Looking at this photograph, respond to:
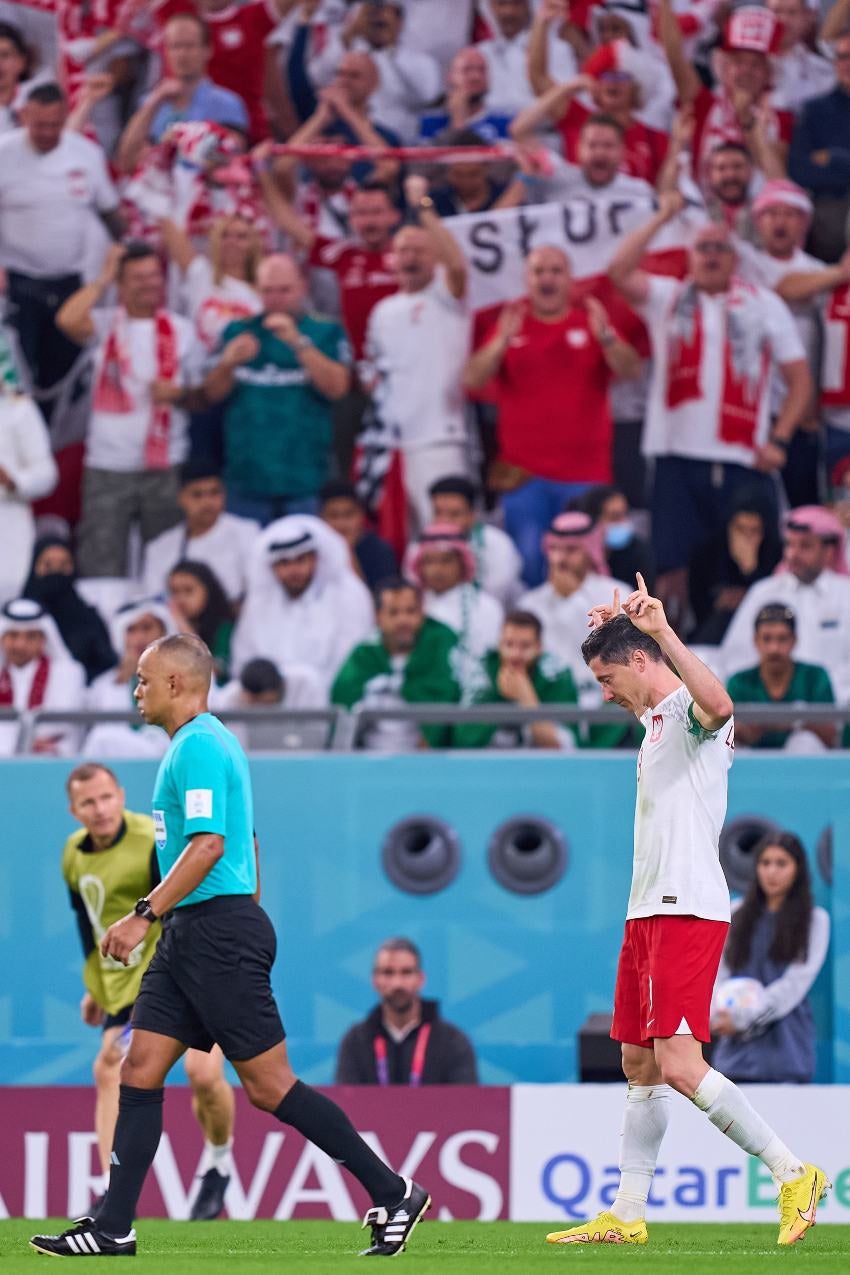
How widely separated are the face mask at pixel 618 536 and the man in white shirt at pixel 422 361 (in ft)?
4.80

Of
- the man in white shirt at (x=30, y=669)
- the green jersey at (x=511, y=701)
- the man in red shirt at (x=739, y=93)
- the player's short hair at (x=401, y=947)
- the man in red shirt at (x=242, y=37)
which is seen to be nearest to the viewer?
the player's short hair at (x=401, y=947)

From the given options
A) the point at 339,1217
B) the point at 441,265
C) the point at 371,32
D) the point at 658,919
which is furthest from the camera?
the point at 371,32

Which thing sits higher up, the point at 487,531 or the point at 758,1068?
the point at 487,531

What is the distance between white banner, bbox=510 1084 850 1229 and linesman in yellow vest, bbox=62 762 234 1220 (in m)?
1.59

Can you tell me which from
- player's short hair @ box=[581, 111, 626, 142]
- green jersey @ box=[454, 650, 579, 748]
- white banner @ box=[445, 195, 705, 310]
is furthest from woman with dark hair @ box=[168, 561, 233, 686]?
player's short hair @ box=[581, 111, 626, 142]

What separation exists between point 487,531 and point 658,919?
687 centimetres

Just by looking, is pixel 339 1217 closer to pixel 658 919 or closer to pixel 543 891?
pixel 543 891

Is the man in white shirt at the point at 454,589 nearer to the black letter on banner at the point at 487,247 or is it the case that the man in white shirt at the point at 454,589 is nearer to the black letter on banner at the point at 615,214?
the black letter on banner at the point at 487,247

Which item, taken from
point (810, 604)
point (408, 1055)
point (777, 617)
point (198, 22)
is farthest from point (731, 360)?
point (408, 1055)

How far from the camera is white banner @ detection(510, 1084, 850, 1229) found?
1063 cm

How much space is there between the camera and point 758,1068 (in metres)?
11.4

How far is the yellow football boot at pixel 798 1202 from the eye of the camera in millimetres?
7059

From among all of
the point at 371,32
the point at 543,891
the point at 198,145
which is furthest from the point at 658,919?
the point at 371,32

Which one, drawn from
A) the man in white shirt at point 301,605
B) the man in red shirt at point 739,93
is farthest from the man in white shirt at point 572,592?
the man in red shirt at point 739,93
